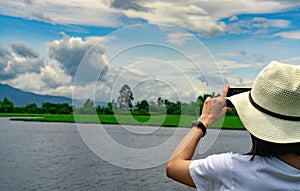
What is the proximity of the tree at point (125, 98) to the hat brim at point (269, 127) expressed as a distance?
1.90m

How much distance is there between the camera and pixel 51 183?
1097 inches

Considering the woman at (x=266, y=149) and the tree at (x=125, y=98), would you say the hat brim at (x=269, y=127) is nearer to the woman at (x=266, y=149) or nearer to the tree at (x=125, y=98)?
the woman at (x=266, y=149)

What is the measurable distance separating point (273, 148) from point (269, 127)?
0.21 feet

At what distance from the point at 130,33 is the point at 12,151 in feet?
140

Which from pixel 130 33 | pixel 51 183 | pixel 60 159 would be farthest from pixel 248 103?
pixel 60 159

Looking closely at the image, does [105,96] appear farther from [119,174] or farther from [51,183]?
[119,174]

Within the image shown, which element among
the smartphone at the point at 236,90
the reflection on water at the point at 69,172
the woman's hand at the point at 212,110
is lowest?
the reflection on water at the point at 69,172

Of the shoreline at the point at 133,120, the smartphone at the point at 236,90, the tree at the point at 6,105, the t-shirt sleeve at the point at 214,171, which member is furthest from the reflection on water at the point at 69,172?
the tree at the point at 6,105

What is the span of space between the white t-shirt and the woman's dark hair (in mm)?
21

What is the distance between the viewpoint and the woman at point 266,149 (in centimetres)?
143

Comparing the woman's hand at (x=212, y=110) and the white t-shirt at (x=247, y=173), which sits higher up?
the woman's hand at (x=212, y=110)

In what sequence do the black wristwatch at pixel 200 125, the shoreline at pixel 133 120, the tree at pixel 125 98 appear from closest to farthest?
the black wristwatch at pixel 200 125
the shoreline at pixel 133 120
the tree at pixel 125 98

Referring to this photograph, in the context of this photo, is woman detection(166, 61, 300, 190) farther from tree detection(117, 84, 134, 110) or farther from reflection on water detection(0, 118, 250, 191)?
reflection on water detection(0, 118, 250, 191)

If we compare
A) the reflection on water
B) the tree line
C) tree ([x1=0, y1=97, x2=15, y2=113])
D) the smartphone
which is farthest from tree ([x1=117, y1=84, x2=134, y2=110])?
tree ([x1=0, y1=97, x2=15, y2=113])
